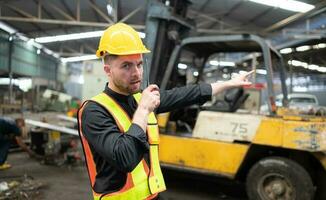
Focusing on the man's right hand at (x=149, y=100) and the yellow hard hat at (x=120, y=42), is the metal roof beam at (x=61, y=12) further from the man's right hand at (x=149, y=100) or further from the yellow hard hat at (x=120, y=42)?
the man's right hand at (x=149, y=100)

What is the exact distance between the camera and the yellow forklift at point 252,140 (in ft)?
14.5

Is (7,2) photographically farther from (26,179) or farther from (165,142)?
(165,142)

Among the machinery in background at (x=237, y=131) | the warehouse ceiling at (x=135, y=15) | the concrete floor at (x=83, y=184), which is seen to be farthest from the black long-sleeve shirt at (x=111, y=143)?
the warehouse ceiling at (x=135, y=15)

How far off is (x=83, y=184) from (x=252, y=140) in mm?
2835

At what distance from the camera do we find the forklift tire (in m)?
4.38

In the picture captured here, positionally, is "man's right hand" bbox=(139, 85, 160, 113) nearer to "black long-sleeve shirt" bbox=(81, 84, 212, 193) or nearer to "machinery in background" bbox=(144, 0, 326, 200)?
"black long-sleeve shirt" bbox=(81, 84, 212, 193)

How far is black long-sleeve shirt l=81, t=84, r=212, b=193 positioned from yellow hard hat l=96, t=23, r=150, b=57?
21 centimetres

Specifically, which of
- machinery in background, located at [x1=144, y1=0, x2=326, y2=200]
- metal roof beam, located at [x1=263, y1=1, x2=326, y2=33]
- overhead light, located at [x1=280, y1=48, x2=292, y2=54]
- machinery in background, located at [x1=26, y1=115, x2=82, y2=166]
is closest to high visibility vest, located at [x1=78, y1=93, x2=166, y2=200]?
machinery in background, located at [x1=144, y1=0, x2=326, y2=200]

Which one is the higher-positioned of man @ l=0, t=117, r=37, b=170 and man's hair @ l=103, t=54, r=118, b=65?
man's hair @ l=103, t=54, r=118, b=65

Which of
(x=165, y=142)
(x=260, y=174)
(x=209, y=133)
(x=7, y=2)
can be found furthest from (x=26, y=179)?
(x=7, y=2)

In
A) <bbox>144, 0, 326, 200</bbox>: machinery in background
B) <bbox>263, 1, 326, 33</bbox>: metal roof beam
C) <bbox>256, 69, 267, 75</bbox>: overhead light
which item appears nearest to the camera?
<bbox>144, 0, 326, 200</bbox>: machinery in background

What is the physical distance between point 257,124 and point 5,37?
311 inches

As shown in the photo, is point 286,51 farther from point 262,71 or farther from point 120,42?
point 120,42

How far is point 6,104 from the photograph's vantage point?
10.8 m
